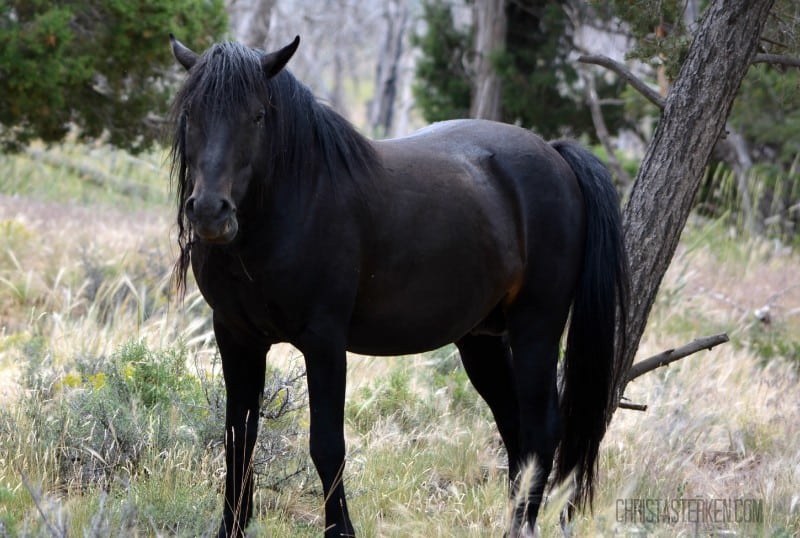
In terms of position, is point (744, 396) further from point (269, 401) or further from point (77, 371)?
point (77, 371)

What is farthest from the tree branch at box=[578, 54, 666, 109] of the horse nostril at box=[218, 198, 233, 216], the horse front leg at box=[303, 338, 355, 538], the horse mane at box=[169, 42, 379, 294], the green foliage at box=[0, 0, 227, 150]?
the green foliage at box=[0, 0, 227, 150]

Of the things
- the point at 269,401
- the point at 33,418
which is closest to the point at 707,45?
the point at 269,401

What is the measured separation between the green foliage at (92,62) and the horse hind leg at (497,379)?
4.70 metres

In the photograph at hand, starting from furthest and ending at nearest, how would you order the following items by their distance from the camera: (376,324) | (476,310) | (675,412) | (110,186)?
(110,186) < (675,412) < (476,310) < (376,324)

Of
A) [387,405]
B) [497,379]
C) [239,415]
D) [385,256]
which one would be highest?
[385,256]

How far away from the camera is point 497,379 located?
4.41 metres

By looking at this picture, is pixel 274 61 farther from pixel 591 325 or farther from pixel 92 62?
pixel 92 62

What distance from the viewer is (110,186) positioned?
477 inches

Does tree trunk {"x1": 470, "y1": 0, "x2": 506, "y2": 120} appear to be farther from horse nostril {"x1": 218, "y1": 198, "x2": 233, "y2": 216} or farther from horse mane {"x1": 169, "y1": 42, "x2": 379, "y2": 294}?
horse nostril {"x1": 218, "y1": 198, "x2": 233, "y2": 216}

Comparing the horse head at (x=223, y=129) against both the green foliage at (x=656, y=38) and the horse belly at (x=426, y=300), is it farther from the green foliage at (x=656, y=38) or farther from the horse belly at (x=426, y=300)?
the green foliage at (x=656, y=38)

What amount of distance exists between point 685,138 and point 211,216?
258 centimetres

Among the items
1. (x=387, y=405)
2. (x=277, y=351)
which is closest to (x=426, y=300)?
(x=387, y=405)

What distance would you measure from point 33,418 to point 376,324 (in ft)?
6.20

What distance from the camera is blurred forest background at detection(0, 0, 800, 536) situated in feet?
13.7
